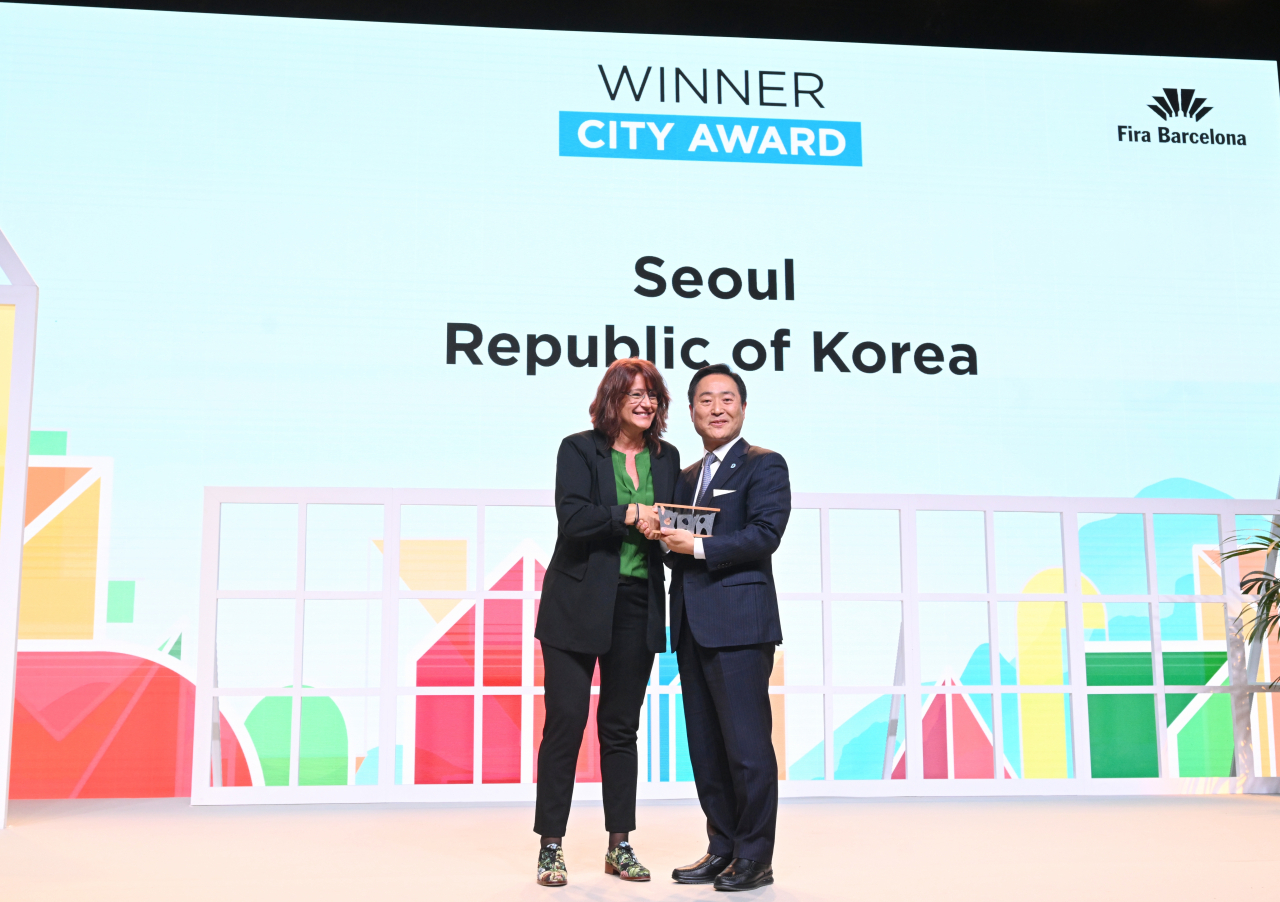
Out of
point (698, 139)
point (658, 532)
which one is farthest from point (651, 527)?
point (698, 139)

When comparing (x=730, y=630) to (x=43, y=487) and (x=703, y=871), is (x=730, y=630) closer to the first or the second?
(x=703, y=871)

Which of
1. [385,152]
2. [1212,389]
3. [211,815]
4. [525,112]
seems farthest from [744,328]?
[211,815]

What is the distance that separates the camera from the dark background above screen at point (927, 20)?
15.5ft

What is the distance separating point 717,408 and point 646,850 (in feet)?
3.81

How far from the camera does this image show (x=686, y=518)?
7.95 feet

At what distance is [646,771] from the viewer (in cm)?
405

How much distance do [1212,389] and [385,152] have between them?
3.52m

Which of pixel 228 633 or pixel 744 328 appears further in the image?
pixel 744 328

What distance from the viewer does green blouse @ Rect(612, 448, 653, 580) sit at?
2.50m

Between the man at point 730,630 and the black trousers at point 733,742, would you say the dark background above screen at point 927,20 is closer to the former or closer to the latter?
the man at point 730,630

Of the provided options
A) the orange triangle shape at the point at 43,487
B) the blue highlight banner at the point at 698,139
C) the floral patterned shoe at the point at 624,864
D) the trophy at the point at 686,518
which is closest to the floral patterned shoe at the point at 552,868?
the floral patterned shoe at the point at 624,864

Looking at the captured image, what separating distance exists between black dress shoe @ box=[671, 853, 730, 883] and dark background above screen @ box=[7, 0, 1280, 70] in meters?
3.51

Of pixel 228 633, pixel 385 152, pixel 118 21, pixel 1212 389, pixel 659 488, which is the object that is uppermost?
pixel 118 21

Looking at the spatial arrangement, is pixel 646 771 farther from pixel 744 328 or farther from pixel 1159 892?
pixel 1159 892
